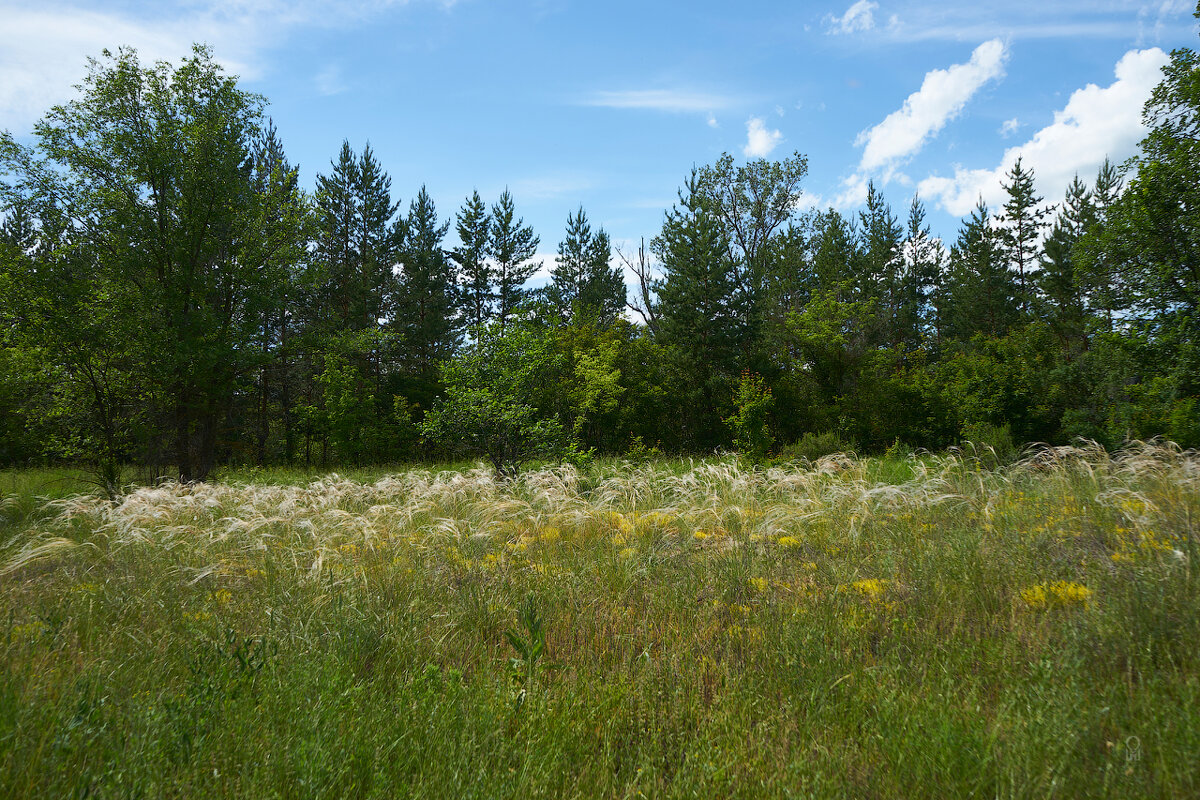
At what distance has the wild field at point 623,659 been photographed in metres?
1.89

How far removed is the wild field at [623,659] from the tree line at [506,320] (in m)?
5.67

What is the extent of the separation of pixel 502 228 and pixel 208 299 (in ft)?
61.0

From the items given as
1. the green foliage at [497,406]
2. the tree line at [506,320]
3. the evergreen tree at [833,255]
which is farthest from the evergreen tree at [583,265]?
the green foliage at [497,406]

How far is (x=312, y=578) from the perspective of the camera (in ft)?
12.5

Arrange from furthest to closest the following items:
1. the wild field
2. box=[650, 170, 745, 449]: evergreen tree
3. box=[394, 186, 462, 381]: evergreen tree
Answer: box=[394, 186, 462, 381]: evergreen tree
box=[650, 170, 745, 449]: evergreen tree
the wild field

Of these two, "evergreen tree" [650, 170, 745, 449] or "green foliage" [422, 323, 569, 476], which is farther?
"evergreen tree" [650, 170, 745, 449]

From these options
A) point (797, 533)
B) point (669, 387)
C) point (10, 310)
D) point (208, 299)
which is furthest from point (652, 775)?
point (669, 387)

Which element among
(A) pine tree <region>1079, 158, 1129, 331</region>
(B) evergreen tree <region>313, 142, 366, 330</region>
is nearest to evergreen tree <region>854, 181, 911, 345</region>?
(A) pine tree <region>1079, 158, 1129, 331</region>

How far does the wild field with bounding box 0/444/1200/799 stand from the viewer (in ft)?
6.21

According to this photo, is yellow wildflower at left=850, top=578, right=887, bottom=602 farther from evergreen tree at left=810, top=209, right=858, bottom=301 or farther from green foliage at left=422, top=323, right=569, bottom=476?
evergreen tree at left=810, top=209, right=858, bottom=301

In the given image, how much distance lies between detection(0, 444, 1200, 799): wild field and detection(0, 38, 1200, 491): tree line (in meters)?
5.67

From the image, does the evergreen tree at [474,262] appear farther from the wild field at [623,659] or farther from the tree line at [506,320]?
the wild field at [623,659]

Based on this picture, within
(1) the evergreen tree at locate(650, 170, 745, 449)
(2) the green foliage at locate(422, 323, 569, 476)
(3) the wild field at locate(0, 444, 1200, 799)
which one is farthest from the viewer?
(1) the evergreen tree at locate(650, 170, 745, 449)

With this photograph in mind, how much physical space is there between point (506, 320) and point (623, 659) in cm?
2211
